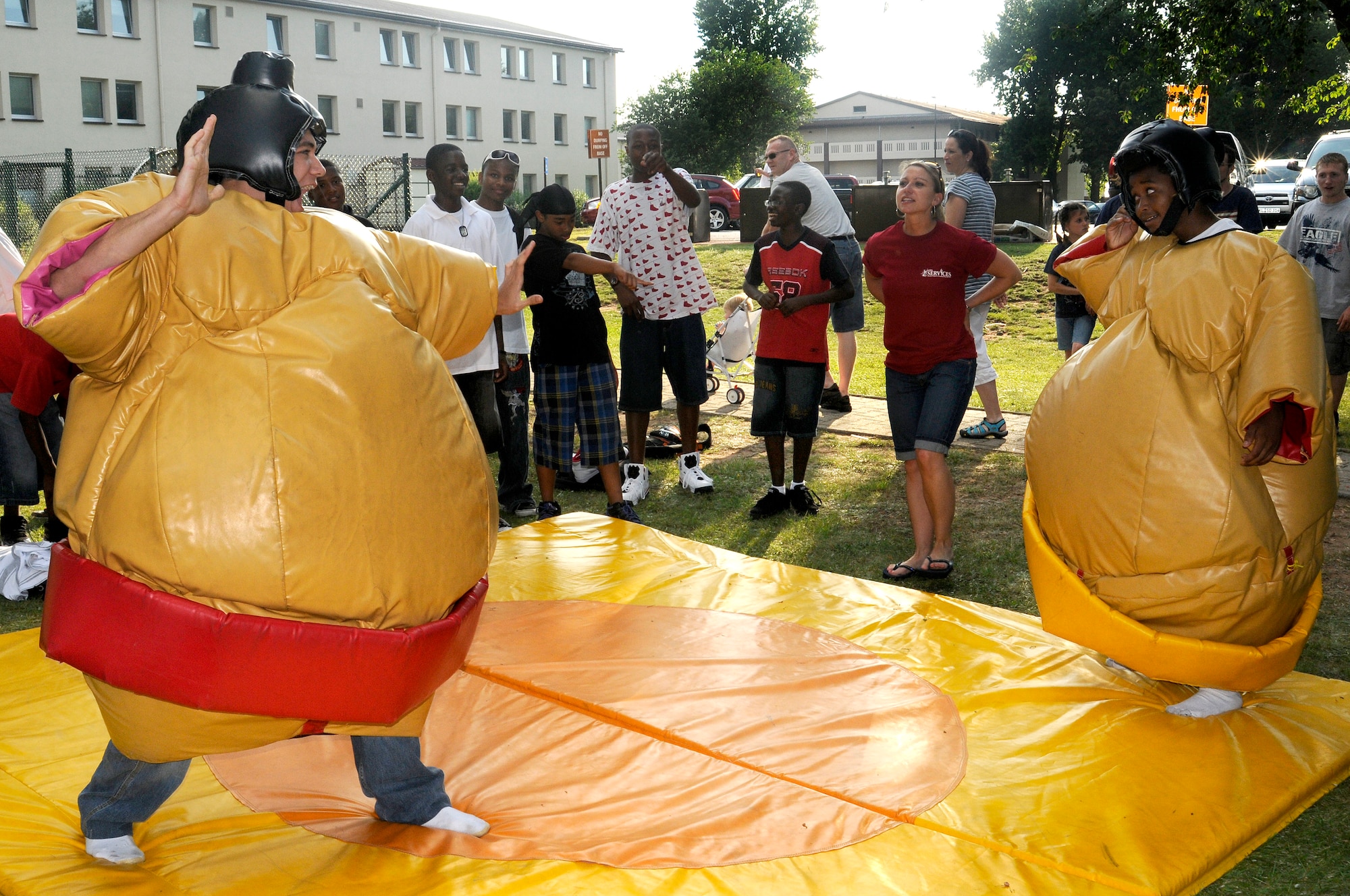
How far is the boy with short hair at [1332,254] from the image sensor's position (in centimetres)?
639

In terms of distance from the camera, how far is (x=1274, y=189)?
831 inches

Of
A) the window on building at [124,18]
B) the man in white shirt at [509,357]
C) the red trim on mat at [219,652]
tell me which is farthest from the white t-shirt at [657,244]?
the window on building at [124,18]

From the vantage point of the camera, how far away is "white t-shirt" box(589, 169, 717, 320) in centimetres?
591

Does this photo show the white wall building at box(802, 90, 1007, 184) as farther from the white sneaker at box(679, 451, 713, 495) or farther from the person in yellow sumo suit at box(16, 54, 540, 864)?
the person in yellow sumo suit at box(16, 54, 540, 864)

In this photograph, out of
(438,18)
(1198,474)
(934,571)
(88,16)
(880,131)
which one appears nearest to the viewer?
(1198,474)

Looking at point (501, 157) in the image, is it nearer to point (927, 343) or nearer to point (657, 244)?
point (657, 244)

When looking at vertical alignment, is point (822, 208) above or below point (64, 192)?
below

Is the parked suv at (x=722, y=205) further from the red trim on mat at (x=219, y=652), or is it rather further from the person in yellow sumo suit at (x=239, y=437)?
the red trim on mat at (x=219, y=652)

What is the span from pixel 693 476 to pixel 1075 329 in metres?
3.17

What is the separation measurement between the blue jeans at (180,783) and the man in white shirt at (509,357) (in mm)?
2901

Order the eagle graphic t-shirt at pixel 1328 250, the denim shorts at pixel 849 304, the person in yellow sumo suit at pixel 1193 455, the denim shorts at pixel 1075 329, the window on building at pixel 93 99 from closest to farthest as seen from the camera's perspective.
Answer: the person in yellow sumo suit at pixel 1193 455 < the eagle graphic t-shirt at pixel 1328 250 < the denim shorts at pixel 1075 329 < the denim shorts at pixel 849 304 < the window on building at pixel 93 99

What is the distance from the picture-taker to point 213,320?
7.49 feet

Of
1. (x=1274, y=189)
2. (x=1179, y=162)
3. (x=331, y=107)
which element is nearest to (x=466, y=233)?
(x=1179, y=162)

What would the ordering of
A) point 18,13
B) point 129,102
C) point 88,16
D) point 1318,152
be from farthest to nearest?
point 129,102 < point 88,16 < point 18,13 < point 1318,152
